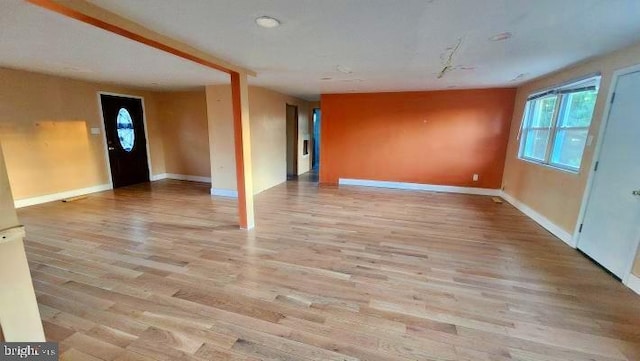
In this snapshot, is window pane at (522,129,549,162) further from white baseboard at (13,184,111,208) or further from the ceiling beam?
white baseboard at (13,184,111,208)

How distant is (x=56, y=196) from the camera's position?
4.95 metres

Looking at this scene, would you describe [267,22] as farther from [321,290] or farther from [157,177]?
[157,177]

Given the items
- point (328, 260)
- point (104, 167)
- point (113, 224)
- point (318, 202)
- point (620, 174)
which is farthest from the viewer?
point (104, 167)

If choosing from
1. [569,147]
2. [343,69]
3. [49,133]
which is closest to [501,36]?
[343,69]

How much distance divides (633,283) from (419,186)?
393 centimetres

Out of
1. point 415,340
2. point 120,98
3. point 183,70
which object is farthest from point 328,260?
point 120,98

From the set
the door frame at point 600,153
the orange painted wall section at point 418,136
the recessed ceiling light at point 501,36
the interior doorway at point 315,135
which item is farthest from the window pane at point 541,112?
the interior doorway at point 315,135

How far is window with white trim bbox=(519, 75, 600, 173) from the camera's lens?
3.31 m

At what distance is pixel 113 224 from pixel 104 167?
108 inches

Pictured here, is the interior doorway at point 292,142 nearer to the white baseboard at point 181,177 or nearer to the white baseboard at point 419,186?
the white baseboard at point 419,186

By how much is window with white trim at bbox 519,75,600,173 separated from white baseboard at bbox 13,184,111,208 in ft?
26.5

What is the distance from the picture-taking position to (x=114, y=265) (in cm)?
272

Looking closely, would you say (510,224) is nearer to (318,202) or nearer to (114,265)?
(318,202)

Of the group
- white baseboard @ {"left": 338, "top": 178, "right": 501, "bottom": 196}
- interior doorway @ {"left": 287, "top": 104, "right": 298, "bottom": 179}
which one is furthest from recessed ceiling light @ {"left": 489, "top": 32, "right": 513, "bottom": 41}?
interior doorway @ {"left": 287, "top": 104, "right": 298, "bottom": 179}
